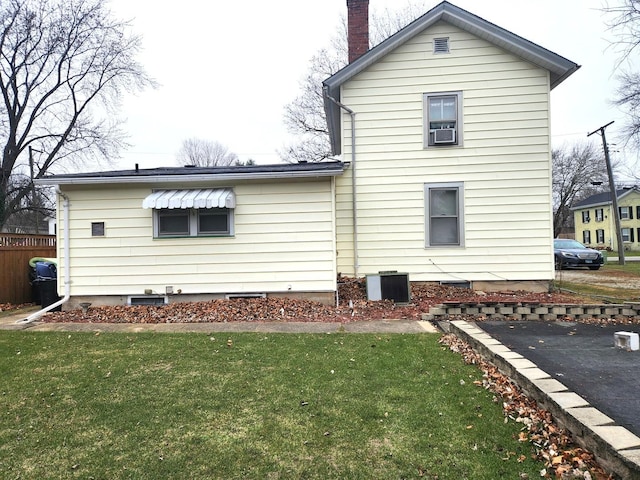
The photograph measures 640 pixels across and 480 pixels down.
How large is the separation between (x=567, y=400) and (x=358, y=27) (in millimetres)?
11036

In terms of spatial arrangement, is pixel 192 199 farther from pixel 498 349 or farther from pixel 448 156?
pixel 448 156

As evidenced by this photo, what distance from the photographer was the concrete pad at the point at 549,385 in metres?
3.14

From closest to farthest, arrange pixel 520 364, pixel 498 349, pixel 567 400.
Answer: pixel 567 400
pixel 520 364
pixel 498 349

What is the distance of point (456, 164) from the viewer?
966cm

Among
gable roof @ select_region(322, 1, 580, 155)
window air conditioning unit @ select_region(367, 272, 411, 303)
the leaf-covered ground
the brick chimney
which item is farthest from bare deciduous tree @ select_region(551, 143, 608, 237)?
window air conditioning unit @ select_region(367, 272, 411, 303)

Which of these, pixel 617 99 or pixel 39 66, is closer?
pixel 617 99

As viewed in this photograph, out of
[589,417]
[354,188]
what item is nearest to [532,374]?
[589,417]

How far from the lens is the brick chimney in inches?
436

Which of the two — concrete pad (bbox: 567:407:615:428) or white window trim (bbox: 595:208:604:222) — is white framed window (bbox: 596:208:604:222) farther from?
concrete pad (bbox: 567:407:615:428)

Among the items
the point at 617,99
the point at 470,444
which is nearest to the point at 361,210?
the point at 470,444

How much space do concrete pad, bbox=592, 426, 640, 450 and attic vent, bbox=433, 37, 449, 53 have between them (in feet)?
31.2

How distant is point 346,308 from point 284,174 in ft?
10.0

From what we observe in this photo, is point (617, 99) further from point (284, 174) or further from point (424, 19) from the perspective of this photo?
point (284, 174)

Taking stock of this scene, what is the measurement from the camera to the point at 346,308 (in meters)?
7.92
